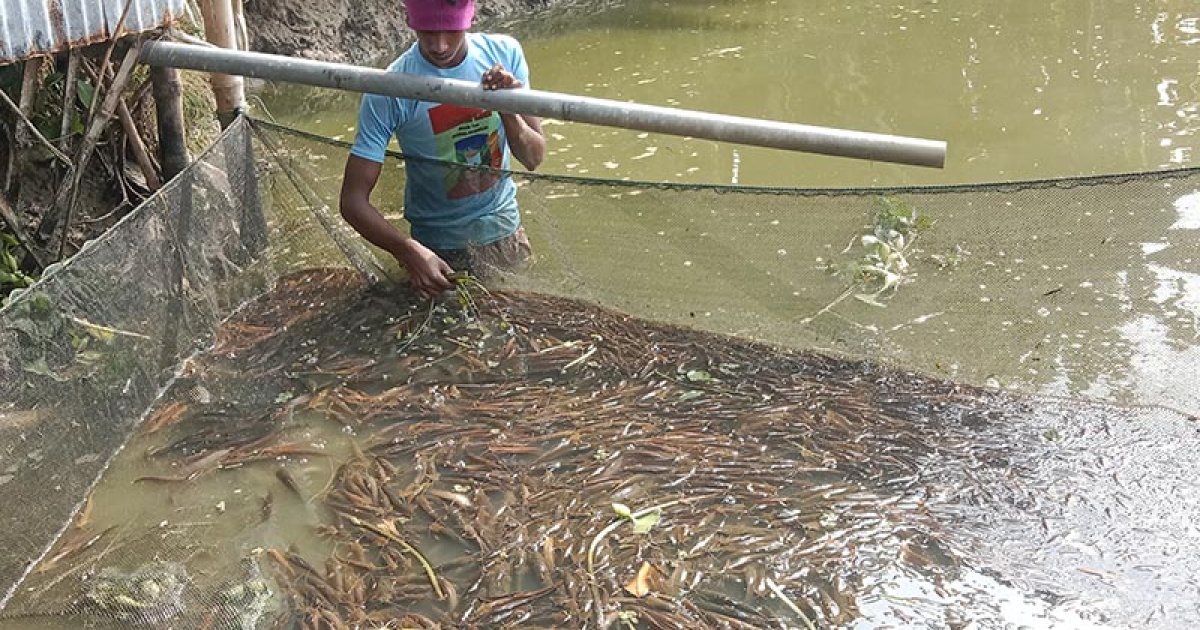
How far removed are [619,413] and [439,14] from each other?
1.34m

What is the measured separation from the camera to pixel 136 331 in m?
3.09

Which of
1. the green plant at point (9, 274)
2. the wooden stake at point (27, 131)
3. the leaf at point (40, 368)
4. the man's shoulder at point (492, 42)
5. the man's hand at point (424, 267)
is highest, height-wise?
the man's shoulder at point (492, 42)

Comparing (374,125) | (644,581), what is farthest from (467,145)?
(644,581)

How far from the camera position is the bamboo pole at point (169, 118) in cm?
389

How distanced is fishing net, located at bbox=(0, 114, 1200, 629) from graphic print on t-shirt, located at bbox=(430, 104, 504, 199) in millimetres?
175

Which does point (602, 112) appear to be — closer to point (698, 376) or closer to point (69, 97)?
point (698, 376)

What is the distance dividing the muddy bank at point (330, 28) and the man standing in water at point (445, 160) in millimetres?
5244

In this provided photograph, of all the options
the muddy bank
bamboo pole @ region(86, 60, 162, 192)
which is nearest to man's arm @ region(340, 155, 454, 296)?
bamboo pole @ region(86, 60, 162, 192)

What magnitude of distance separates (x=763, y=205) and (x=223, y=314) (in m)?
1.80

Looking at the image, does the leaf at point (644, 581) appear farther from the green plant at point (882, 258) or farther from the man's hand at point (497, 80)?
the man's hand at point (497, 80)

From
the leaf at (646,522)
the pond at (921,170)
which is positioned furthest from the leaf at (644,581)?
the pond at (921,170)

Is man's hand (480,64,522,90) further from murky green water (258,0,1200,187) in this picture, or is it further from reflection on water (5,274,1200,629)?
murky green water (258,0,1200,187)

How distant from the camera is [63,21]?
3.35 metres

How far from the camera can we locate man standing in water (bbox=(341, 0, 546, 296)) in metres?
3.43
